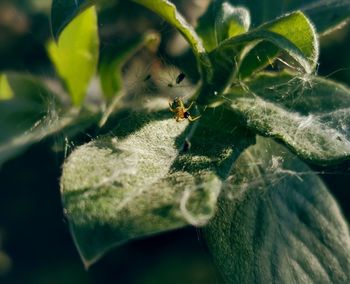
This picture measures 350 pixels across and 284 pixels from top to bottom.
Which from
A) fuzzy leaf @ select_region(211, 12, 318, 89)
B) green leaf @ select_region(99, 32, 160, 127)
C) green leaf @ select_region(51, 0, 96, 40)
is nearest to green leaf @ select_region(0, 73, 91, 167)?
green leaf @ select_region(99, 32, 160, 127)

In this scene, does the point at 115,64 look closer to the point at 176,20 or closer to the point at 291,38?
the point at 176,20

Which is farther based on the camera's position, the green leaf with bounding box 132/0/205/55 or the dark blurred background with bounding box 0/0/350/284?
the dark blurred background with bounding box 0/0/350/284

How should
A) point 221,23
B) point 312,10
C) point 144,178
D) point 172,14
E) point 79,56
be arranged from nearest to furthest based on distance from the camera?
point 144,178 < point 172,14 < point 221,23 < point 312,10 < point 79,56

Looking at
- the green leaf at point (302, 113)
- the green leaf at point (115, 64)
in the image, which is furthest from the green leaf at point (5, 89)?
the green leaf at point (302, 113)

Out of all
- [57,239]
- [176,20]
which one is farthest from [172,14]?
[57,239]

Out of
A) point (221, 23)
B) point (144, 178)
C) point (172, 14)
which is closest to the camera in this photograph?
point (144, 178)

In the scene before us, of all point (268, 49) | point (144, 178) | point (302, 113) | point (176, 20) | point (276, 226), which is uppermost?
point (176, 20)

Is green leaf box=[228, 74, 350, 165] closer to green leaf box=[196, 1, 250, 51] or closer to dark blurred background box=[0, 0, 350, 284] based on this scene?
green leaf box=[196, 1, 250, 51]
